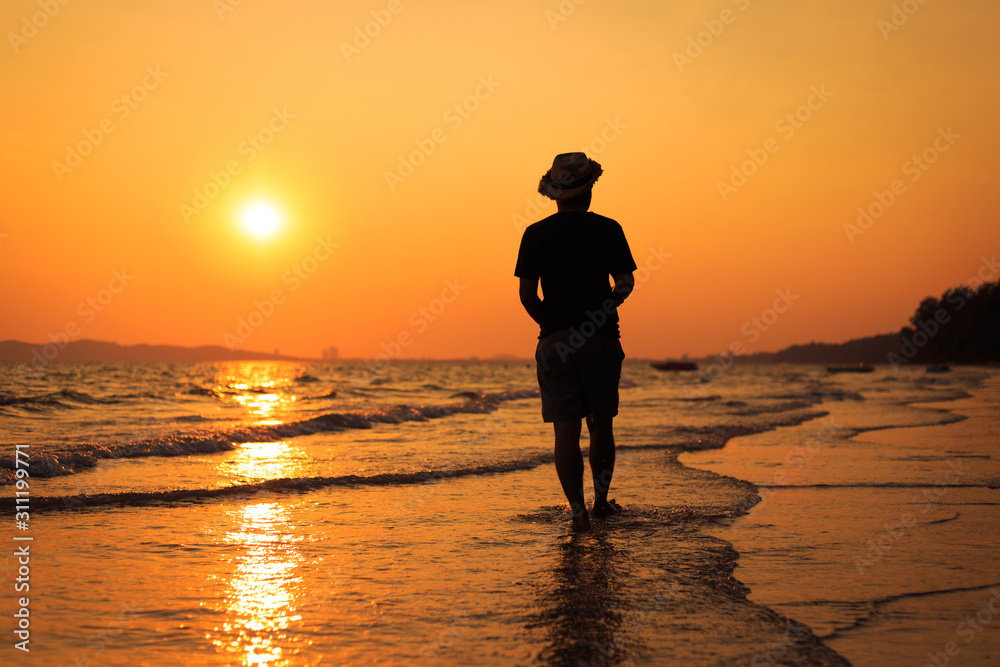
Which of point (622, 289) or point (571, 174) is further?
point (571, 174)

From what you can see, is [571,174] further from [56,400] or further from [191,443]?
[56,400]

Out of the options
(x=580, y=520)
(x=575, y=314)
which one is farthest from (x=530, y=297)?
(x=580, y=520)

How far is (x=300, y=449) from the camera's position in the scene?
29.8 ft

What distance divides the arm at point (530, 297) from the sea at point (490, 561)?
1.22m

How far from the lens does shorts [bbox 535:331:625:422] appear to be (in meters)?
4.15

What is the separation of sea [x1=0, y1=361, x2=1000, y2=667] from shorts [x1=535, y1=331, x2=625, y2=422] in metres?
0.68

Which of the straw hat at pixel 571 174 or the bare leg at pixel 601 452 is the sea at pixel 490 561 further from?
the straw hat at pixel 571 174

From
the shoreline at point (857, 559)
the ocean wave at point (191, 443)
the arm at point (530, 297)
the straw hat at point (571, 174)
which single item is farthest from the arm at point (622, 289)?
the ocean wave at point (191, 443)

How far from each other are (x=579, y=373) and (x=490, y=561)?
3.86ft

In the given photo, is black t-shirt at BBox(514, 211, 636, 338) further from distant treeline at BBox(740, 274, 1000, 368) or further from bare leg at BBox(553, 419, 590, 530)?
distant treeline at BBox(740, 274, 1000, 368)

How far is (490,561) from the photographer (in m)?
3.54

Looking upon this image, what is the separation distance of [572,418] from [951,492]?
3.24 meters

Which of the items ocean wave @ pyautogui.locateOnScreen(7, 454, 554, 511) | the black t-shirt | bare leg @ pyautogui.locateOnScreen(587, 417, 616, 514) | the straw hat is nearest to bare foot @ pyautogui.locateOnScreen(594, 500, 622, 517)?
bare leg @ pyautogui.locateOnScreen(587, 417, 616, 514)

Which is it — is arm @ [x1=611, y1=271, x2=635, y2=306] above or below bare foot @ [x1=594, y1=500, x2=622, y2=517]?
above
